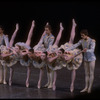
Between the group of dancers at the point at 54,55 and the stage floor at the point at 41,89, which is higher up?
the group of dancers at the point at 54,55

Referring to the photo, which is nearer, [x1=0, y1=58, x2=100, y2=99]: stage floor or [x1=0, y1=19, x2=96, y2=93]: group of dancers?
[x1=0, y1=58, x2=100, y2=99]: stage floor

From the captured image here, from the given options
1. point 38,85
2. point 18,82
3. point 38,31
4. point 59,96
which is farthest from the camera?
point 38,31

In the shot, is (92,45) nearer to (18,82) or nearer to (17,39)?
(18,82)

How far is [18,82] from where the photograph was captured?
6.89 metres

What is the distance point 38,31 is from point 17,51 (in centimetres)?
541

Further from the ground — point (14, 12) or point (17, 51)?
point (14, 12)

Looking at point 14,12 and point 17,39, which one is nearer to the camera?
point 14,12

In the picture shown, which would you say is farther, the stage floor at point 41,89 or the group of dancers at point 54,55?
the group of dancers at point 54,55

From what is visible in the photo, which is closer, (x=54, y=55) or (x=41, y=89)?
(x=54, y=55)

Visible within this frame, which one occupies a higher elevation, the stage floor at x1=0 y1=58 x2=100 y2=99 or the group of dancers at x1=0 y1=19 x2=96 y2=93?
the group of dancers at x1=0 y1=19 x2=96 y2=93

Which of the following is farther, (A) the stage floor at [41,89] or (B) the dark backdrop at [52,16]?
(B) the dark backdrop at [52,16]

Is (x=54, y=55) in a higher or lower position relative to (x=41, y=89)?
higher

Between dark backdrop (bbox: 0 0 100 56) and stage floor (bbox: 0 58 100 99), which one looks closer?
stage floor (bbox: 0 58 100 99)

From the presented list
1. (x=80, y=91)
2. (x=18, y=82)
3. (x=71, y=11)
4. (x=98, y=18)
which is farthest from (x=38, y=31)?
(x=80, y=91)
